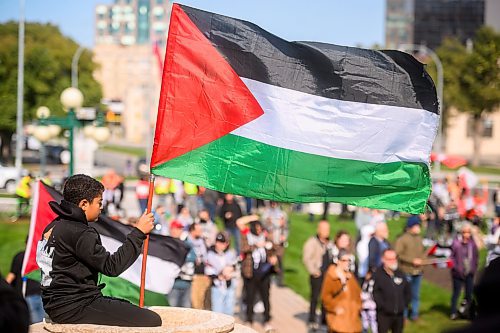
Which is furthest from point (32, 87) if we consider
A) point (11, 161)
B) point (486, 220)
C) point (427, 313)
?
point (427, 313)

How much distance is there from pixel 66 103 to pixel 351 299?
11216mm

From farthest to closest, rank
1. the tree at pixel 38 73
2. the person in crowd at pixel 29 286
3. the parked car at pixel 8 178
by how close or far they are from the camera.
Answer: the tree at pixel 38 73
the parked car at pixel 8 178
the person in crowd at pixel 29 286

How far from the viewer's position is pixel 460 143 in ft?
279

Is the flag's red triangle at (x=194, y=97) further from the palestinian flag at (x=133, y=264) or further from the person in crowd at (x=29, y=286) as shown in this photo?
the person in crowd at (x=29, y=286)

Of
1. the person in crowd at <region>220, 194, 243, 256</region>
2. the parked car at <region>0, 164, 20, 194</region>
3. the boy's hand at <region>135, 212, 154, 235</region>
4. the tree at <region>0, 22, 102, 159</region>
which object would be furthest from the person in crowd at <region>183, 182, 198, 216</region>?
the tree at <region>0, 22, 102, 159</region>

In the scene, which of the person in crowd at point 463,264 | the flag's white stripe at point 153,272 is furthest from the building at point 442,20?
the flag's white stripe at point 153,272

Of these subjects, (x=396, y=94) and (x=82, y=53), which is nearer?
(x=396, y=94)

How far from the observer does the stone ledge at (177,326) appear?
581cm

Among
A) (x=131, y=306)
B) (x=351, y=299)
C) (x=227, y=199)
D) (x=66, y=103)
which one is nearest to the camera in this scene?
(x=131, y=306)

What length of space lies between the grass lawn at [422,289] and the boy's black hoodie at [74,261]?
16.3 feet

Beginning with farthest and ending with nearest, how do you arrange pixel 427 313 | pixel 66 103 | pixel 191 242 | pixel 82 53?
pixel 82 53 < pixel 66 103 < pixel 427 313 < pixel 191 242

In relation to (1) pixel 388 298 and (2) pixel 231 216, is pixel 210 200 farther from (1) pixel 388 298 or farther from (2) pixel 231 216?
(1) pixel 388 298

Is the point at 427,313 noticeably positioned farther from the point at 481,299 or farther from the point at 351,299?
the point at 481,299

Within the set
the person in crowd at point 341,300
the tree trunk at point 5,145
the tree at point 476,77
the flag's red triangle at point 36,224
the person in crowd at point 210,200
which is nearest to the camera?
the flag's red triangle at point 36,224
